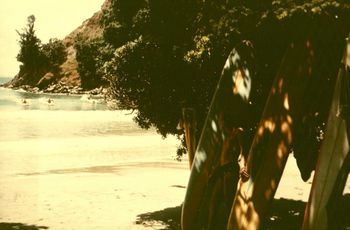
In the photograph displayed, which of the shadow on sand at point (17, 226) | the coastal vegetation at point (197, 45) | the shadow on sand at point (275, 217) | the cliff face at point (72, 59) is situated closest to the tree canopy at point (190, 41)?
the coastal vegetation at point (197, 45)

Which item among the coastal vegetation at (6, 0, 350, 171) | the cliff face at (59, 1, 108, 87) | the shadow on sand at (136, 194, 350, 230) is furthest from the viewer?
the cliff face at (59, 1, 108, 87)

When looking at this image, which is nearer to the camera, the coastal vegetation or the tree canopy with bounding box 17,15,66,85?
the coastal vegetation

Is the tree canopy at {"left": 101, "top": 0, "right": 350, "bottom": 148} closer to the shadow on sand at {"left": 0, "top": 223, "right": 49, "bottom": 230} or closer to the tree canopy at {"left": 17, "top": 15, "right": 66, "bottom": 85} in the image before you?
the shadow on sand at {"left": 0, "top": 223, "right": 49, "bottom": 230}

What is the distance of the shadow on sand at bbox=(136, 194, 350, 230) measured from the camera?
11.6 meters

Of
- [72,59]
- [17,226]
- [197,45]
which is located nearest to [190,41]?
[197,45]

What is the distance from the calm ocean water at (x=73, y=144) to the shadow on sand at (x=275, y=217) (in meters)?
6.04

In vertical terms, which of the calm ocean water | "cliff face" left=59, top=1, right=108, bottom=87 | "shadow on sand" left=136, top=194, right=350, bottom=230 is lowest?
the calm ocean water

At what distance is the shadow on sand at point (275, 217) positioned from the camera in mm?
11619

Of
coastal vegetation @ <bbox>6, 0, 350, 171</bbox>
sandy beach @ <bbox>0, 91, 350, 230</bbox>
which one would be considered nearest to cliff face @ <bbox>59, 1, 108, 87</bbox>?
sandy beach @ <bbox>0, 91, 350, 230</bbox>

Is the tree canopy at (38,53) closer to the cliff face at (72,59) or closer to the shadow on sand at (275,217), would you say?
the cliff face at (72,59)

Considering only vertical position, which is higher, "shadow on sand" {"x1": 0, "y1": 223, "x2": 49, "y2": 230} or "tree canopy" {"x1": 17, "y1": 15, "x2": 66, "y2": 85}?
"tree canopy" {"x1": 17, "y1": 15, "x2": 66, "y2": 85}

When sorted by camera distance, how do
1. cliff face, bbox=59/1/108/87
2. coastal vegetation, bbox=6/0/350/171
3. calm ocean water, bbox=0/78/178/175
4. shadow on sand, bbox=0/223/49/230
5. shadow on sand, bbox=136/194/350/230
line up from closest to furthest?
coastal vegetation, bbox=6/0/350/171 → shadow on sand, bbox=0/223/49/230 → shadow on sand, bbox=136/194/350/230 → calm ocean water, bbox=0/78/178/175 → cliff face, bbox=59/1/108/87

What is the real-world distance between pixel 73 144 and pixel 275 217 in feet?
66.9

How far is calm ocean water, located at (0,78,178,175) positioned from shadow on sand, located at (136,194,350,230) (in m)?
6.04
